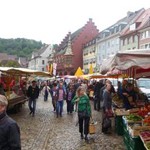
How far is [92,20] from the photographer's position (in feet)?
303

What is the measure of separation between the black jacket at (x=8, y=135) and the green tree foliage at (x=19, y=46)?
506 feet

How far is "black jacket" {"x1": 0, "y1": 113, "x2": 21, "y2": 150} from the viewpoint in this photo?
4816 millimetres

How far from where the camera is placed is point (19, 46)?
170750 mm

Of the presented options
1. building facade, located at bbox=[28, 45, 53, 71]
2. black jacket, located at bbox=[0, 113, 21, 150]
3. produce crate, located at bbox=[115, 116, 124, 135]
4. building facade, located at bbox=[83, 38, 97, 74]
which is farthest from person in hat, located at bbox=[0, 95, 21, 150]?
building facade, located at bbox=[28, 45, 53, 71]

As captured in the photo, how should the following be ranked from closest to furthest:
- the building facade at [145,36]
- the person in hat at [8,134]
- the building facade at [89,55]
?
1. the person in hat at [8,134]
2. the building facade at [145,36]
3. the building facade at [89,55]

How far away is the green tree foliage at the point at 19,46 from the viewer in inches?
6447

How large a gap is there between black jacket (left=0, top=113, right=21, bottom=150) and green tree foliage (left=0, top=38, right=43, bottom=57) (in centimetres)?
15433

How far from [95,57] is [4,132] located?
7872cm

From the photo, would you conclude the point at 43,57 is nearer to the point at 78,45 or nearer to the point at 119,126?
the point at 78,45

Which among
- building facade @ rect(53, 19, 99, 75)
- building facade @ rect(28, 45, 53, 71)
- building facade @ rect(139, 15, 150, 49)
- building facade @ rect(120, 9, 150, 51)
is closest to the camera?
building facade @ rect(139, 15, 150, 49)

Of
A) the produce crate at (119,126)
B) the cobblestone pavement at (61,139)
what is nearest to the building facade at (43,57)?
the cobblestone pavement at (61,139)

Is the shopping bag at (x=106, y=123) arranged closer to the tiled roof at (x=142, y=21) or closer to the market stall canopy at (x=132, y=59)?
the market stall canopy at (x=132, y=59)

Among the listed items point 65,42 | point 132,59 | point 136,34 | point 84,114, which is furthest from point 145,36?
point 65,42

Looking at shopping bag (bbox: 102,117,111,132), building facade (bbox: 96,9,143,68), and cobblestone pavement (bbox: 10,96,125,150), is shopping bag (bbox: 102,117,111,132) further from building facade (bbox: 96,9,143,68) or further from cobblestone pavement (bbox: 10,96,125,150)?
building facade (bbox: 96,9,143,68)
